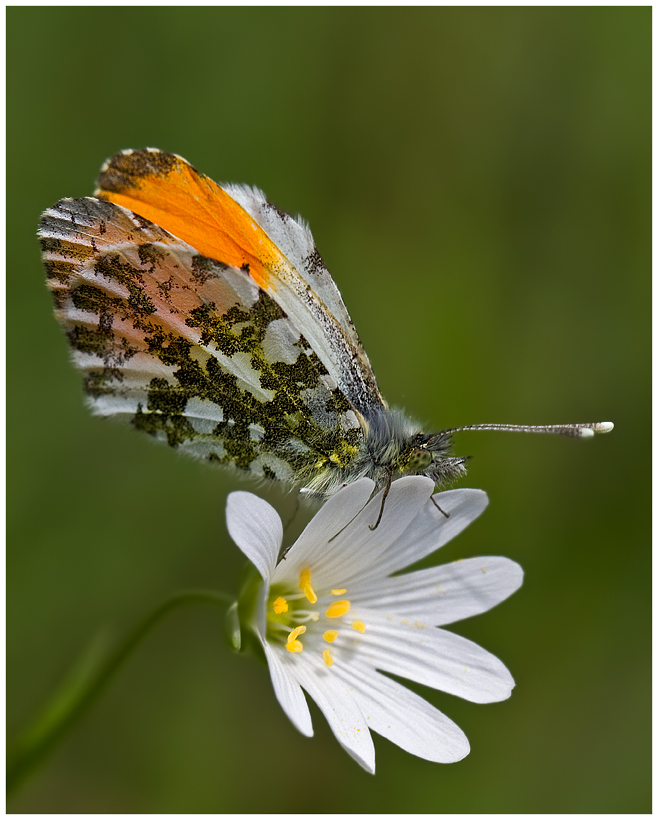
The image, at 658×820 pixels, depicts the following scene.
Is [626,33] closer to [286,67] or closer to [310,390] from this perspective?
[286,67]

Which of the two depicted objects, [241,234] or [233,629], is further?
[241,234]

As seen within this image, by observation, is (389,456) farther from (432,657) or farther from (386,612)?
(432,657)

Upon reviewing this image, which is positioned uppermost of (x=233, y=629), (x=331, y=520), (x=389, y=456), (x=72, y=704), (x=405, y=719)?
(x=389, y=456)

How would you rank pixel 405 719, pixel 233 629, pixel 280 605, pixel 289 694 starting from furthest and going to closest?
1. pixel 280 605
2. pixel 405 719
3. pixel 233 629
4. pixel 289 694

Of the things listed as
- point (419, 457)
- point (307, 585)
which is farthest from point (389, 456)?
point (307, 585)

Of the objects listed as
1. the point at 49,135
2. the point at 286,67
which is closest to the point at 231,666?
the point at 49,135

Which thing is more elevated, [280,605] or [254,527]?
[254,527]

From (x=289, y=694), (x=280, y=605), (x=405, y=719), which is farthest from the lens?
(x=280, y=605)

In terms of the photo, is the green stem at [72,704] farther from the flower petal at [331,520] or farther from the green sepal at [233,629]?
the flower petal at [331,520]
